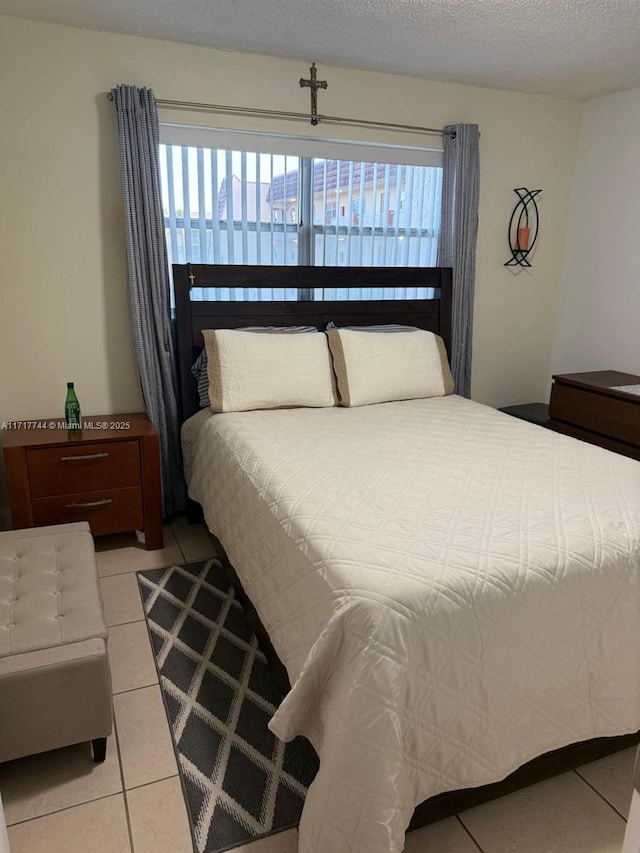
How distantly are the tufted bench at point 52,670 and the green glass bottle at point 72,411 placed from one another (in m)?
1.06

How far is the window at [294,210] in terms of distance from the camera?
2.88m

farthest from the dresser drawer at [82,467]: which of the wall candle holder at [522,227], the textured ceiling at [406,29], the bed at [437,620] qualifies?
the wall candle holder at [522,227]

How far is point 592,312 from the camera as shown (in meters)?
3.68

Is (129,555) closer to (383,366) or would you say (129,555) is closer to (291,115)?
(383,366)

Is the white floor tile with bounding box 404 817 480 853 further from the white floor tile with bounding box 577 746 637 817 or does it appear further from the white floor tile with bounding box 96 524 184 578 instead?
the white floor tile with bounding box 96 524 184 578

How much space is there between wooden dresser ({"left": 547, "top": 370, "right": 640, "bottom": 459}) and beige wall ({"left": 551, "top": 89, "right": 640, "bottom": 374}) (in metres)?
0.27

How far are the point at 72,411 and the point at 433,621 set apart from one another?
2043 mm

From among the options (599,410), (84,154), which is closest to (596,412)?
(599,410)

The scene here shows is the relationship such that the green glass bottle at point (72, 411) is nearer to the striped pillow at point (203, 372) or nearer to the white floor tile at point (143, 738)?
the striped pillow at point (203, 372)

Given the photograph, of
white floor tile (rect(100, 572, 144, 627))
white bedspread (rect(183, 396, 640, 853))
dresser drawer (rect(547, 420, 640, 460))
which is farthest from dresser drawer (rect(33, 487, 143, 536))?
dresser drawer (rect(547, 420, 640, 460))

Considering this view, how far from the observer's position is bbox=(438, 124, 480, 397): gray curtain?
324 centimetres

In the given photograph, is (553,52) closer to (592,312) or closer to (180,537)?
(592,312)

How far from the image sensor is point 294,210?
3109mm

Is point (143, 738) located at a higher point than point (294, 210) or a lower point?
lower
